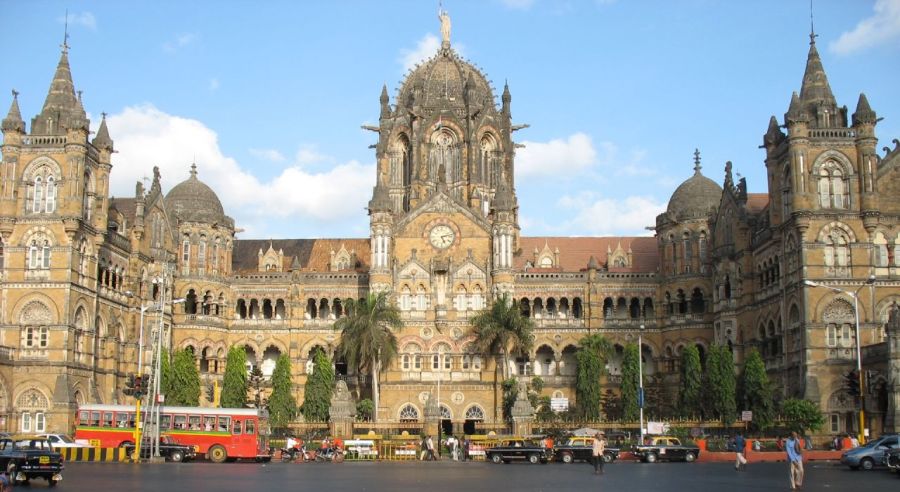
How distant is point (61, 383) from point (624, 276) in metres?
46.5

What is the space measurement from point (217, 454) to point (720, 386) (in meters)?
35.4

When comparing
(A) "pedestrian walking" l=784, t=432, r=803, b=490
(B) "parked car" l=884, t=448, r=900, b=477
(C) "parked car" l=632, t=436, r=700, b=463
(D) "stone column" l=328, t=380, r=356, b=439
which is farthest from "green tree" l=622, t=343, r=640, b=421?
(A) "pedestrian walking" l=784, t=432, r=803, b=490

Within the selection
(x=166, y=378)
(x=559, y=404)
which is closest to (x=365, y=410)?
(x=166, y=378)

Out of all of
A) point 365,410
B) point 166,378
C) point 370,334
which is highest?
point 370,334

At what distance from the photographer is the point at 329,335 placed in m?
97.2

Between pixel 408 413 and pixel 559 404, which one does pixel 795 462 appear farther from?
pixel 408 413

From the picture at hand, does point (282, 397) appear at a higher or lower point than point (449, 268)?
lower

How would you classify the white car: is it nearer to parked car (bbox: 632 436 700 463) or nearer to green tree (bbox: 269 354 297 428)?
green tree (bbox: 269 354 297 428)

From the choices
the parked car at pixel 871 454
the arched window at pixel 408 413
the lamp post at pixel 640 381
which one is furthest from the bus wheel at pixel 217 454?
the parked car at pixel 871 454

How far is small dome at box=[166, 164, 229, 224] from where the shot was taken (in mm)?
97019

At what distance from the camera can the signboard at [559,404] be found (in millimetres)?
90963

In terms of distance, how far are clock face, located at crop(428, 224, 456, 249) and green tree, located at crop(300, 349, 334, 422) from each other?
1505cm

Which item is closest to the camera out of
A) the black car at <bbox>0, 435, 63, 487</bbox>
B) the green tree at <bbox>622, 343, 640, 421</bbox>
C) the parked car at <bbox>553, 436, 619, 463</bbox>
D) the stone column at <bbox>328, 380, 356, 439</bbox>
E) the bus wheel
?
the black car at <bbox>0, 435, 63, 487</bbox>

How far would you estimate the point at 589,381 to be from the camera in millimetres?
88062
